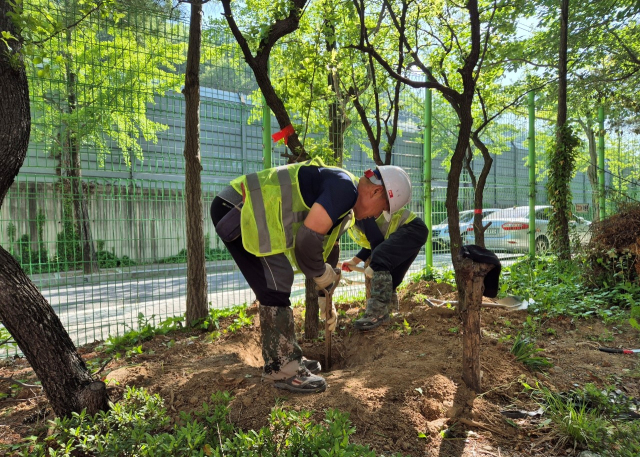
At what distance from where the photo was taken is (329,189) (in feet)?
8.39

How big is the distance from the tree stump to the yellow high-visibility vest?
84 centimetres

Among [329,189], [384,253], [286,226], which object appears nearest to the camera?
[329,189]

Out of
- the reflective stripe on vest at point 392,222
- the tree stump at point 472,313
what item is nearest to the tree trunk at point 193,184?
the reflective stripe on vest at point 392,222

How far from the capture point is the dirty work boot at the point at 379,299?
4230mm

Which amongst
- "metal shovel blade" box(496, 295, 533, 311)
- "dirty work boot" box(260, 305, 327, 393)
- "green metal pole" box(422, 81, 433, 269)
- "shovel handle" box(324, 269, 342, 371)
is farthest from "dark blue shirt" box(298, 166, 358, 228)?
"green metal pole" box(422, 81, 433, 269)

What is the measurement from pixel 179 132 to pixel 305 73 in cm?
218

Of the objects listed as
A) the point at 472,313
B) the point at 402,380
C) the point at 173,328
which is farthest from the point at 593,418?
the point at 173,328

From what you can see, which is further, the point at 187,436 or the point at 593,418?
the point at 593,418

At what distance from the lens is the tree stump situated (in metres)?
2.61

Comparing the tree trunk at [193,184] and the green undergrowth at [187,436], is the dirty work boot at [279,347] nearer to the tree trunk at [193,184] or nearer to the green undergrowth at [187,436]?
the green undergrowth at [187,436]

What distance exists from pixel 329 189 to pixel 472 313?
1.18 metres

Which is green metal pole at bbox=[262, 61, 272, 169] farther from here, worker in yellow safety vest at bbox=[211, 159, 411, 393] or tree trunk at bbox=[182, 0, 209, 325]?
worker in yellow safety vest at bbox=[211, 159, 411, 393]

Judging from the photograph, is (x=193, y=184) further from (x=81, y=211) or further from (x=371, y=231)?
(x=371, y=231)

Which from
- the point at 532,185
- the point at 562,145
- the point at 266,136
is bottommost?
the point at 532,185
